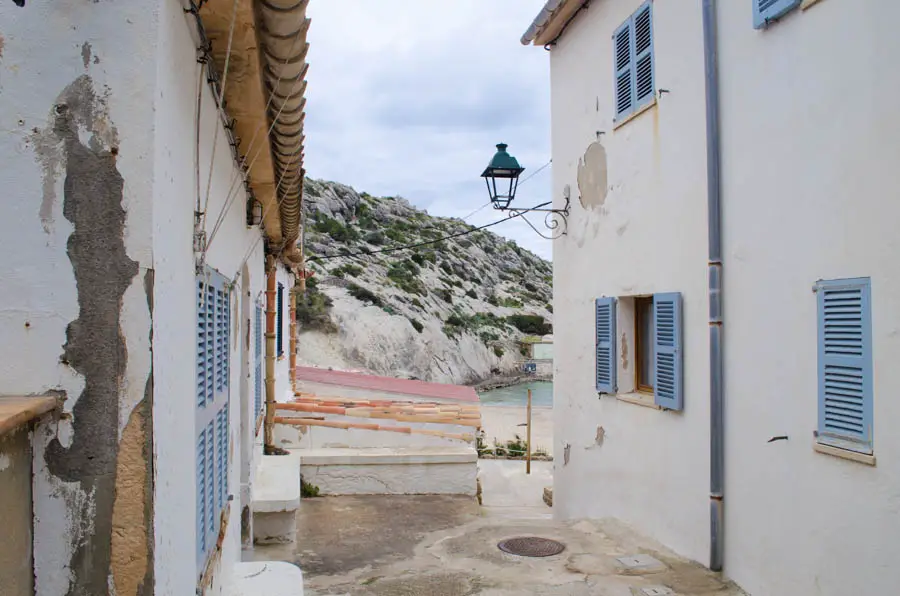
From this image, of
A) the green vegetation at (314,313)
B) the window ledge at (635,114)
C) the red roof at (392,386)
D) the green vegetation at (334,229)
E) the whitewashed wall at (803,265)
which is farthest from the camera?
the green vegetation at (334,229)

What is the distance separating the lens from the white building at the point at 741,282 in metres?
4.26

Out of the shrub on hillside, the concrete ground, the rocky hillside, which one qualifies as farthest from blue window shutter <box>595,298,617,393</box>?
the shrub on hillside

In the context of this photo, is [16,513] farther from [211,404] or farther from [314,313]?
[314,313]

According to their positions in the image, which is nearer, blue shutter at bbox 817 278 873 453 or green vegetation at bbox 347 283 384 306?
blue shutter at bbox 817 278 873 453

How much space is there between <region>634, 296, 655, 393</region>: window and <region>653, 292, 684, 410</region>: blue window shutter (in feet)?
2.51

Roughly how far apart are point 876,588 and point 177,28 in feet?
15.2

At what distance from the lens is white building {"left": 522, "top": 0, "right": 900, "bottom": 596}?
4.26 m

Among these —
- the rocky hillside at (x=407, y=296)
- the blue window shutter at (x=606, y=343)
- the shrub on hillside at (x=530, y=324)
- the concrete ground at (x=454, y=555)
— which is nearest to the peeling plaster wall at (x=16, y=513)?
the concrete ground at (x=454, y=555)

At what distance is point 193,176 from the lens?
3021 millimetres

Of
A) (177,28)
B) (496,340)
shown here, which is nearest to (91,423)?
(177,28)

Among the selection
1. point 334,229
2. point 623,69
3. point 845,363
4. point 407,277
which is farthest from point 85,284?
point 334,229

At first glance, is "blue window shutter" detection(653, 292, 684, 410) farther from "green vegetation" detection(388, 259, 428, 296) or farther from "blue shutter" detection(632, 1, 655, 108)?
"green vegetation" detection(388, 259, 428, 296)

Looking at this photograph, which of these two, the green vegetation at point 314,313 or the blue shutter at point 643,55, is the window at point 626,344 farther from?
the green vegetation at point 314,313

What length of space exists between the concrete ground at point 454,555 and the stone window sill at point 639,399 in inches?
51.8
